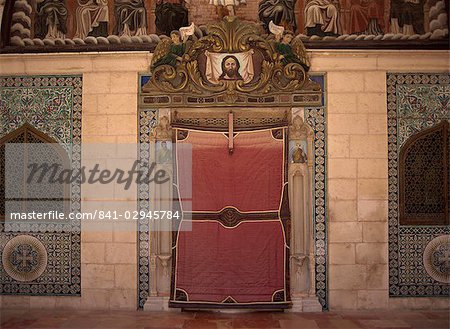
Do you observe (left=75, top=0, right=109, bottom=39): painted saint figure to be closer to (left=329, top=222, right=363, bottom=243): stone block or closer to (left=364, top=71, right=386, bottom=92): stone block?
(left=364, top=71, right=386, bottom=92): stone block

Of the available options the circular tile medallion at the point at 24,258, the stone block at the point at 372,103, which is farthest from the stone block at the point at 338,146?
the circular tile medallion at the point at 24,258

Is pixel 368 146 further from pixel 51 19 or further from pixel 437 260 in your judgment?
pixel 51 19

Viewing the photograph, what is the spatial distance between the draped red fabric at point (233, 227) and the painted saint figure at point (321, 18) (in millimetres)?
1553

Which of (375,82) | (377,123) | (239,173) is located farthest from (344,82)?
(239,173)

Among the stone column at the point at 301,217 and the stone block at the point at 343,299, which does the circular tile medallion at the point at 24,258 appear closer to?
the stone column at the point at 301,217

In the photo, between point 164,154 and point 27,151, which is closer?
point 164,154

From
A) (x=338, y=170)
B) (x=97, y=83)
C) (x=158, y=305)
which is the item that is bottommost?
(x=158, y=305)

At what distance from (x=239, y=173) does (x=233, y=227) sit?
71 centimetres

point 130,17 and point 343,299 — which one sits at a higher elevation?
point 130,17

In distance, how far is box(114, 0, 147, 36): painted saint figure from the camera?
24.2 feet

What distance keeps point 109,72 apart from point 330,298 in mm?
4239

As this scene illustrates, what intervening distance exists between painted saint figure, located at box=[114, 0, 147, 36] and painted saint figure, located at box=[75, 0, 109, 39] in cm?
17

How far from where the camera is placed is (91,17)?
24.3 feet

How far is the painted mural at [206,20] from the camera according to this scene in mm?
7262
